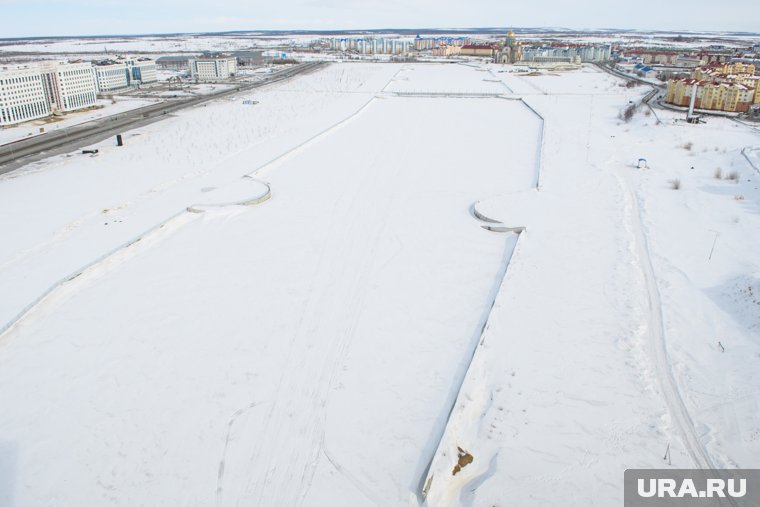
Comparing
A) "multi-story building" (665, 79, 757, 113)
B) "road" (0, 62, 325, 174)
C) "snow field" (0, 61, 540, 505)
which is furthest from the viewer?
"multi-story building" (665, 79, 757, 113)

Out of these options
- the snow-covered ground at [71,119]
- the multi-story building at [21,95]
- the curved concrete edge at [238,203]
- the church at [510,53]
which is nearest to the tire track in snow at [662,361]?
the curved concrete edge at [238,203]

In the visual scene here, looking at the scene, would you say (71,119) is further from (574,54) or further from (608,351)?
(574,54)

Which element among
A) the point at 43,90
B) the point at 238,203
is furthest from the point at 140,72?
the point at 238,203

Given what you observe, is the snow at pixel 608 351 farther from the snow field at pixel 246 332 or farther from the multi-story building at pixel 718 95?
the multi-story building at pixel 718 95

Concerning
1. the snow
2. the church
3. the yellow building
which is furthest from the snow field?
the church

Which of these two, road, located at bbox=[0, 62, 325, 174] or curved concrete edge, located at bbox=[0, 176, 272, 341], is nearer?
curved concrete edge, located at bbox=[0, 176, 272, 341]

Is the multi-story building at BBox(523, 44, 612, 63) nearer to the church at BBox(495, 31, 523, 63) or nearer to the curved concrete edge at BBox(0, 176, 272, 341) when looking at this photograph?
the church at BBox(495, 31, 523, 63)
